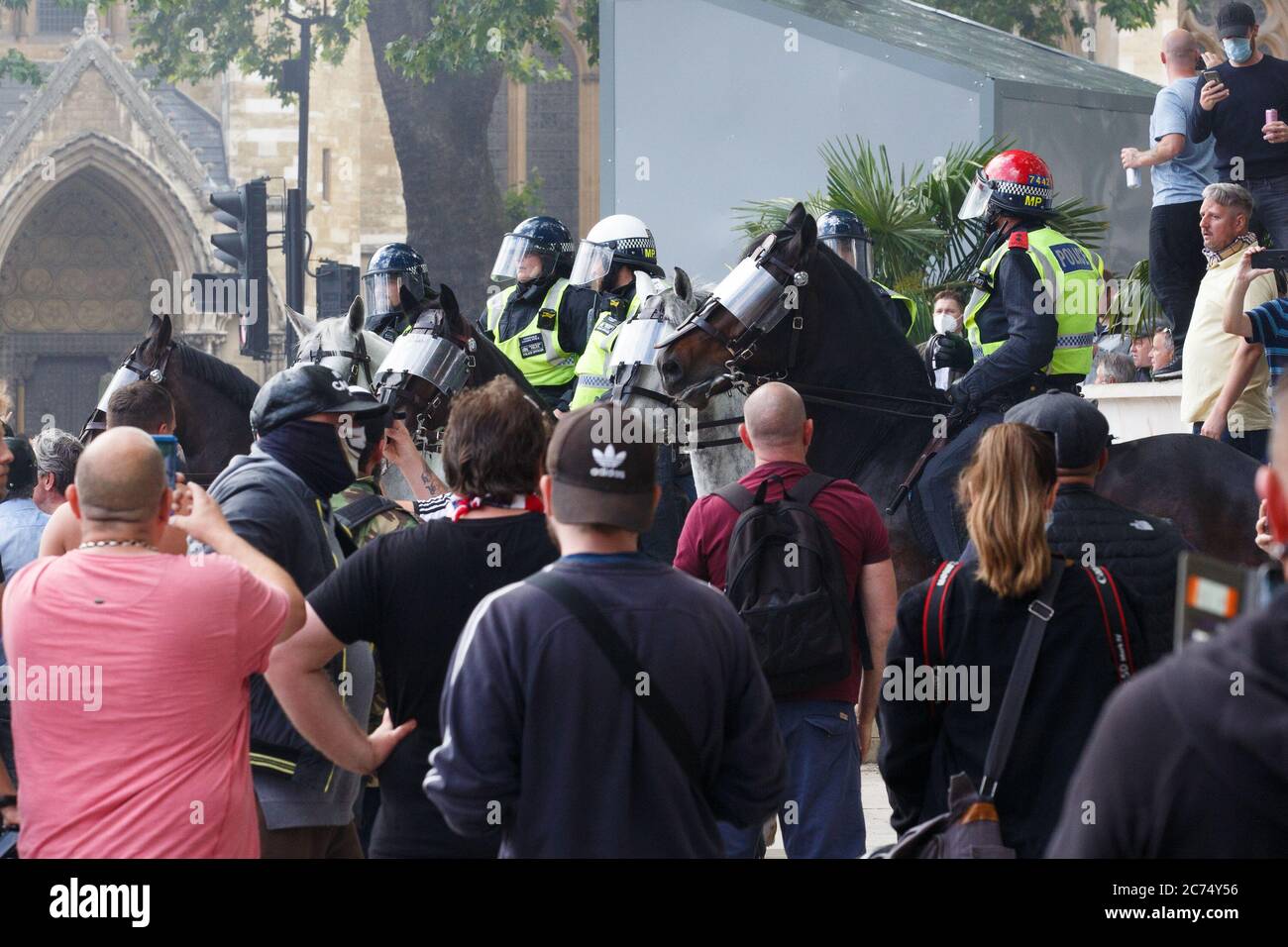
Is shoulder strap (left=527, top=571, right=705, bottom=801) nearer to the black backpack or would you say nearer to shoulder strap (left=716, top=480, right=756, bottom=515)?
the black backpack

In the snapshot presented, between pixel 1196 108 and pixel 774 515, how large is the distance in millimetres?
5285

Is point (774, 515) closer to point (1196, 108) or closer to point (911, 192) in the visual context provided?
point (1196, 108)

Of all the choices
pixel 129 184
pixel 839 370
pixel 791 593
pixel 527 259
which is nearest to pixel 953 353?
pixel 839 370

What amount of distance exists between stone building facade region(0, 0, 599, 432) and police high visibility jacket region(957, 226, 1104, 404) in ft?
75.2

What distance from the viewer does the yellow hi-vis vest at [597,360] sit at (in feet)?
29.2

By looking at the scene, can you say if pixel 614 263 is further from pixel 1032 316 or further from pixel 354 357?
pixel 1032 316

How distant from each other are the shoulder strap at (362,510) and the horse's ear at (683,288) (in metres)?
2.94

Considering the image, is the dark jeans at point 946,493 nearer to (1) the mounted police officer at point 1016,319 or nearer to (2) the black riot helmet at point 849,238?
(1) the mounted police officer at point 1016,319

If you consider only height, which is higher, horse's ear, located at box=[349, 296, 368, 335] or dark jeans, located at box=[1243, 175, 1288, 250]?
dark jeans, located at box=[1243, 175, 1288, 250]

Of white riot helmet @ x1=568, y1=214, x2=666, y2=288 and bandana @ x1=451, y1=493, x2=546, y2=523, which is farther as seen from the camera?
white riot helmet @ x1=568, y1=214, x2=666, y2=288

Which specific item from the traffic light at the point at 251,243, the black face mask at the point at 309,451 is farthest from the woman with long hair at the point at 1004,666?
the traffic light at the point at 251,243

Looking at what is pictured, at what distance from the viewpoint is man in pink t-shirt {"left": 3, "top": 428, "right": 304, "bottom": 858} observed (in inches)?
156

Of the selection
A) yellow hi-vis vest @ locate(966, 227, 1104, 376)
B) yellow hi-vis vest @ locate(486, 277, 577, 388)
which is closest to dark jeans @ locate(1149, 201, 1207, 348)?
yellow hi-vis vest @ locate(966, 227, 1104, 376)

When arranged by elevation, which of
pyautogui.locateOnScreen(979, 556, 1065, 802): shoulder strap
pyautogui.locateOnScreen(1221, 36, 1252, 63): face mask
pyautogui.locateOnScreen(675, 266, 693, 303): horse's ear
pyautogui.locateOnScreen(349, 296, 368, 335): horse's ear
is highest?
pyautogui.locateOnScreen(1221, 36, 1252, 63): face mask
